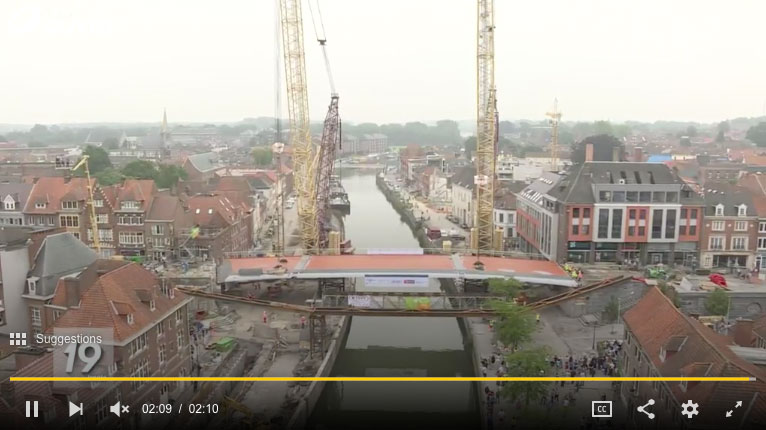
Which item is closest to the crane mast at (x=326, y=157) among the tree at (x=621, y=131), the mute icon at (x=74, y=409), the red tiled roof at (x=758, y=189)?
the red tiled roof at (x=758, y=189)

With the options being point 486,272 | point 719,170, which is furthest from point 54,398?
point 719,170

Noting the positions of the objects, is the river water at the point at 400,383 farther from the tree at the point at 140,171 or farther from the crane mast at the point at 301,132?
the tree at the point at 140,171

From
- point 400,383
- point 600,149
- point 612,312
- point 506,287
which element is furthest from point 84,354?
point 600,149

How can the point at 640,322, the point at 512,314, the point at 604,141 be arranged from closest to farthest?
the point at 640,322 → the point at 512,314 → the point at 604,141

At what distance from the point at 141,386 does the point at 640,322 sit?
9.04 metres

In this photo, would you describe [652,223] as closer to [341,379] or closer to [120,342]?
[341,379]

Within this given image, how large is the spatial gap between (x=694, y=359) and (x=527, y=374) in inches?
129

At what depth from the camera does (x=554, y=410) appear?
12.2 meters

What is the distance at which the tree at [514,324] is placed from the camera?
15.6m

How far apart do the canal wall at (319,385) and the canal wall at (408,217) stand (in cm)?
1348

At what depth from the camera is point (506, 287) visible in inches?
720

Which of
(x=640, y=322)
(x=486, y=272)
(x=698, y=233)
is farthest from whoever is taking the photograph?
(x=698, y=233)

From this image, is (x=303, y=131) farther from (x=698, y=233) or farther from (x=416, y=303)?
(x=698, y=233)

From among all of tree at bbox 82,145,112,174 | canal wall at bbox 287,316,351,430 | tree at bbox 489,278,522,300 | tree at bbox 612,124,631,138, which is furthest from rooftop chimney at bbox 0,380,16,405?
tree at bbox 612,124,631,138
